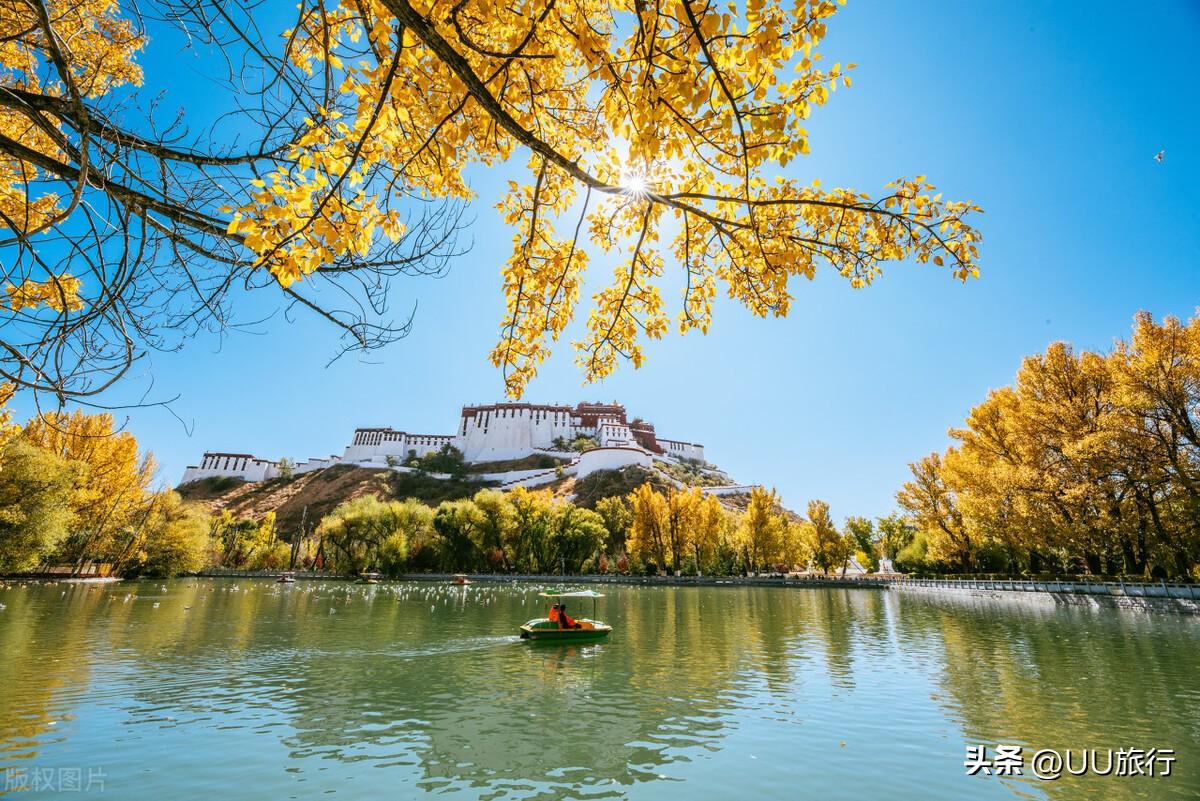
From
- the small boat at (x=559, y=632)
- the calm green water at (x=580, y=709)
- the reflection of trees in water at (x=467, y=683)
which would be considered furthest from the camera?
the small boat at (x=559, y=632)

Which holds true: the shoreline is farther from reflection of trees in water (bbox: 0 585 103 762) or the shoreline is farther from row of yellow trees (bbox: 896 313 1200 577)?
reflection of trees in water (bbox: 0 585 103 762)

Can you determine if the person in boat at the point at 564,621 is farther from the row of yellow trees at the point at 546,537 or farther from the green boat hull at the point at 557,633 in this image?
the row of yellow trees at the point at 546,537

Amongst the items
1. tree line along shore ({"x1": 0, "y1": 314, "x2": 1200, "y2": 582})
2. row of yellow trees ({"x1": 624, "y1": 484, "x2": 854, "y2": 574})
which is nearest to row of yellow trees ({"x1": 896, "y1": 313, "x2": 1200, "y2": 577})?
tree line along shore ({"x1": 0, "y1": 314, "x2": 1200, "y2": 582})

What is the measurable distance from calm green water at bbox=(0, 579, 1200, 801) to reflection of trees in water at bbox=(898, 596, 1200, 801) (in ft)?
0.22

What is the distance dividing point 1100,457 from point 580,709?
28442 millimetres

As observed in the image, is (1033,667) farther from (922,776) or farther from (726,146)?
(726,146)

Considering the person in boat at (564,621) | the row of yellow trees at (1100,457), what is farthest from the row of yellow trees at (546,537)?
the person in boat at (564,621)

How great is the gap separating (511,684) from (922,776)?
8.30m

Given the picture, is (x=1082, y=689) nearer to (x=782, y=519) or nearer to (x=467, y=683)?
(x=467, y=683)

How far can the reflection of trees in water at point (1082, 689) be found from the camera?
785 cm

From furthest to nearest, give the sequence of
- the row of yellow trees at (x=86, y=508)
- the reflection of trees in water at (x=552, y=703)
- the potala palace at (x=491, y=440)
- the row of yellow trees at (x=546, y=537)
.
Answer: the potala palace at (x=491, y=440) → the row of yellow trees at (x=546, y=537) → the row of yellow trees at (x=86, y=508) → the reflection of trees in water at (x=552, y=703)

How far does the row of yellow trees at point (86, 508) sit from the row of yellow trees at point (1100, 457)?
4145 cm

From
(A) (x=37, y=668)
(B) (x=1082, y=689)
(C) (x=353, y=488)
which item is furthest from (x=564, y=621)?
(C) (x=353, y=488)

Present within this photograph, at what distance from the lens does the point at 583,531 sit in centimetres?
5697
